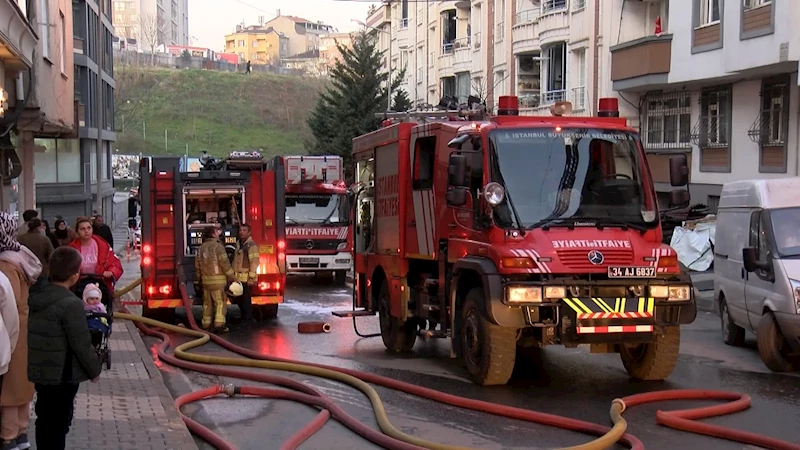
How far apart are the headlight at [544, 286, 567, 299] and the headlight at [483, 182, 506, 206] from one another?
1032mm

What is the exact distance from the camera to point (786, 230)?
11844 millimetres

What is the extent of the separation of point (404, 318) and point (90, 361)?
6.75m

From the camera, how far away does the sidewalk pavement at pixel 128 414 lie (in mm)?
7094

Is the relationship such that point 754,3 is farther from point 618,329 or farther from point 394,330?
point 618,329

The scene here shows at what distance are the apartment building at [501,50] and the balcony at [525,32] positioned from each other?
35mm

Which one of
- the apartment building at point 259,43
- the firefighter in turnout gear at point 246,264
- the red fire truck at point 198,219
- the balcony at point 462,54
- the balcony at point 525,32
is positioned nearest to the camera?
the firefighter in turnout gear at point 246,264

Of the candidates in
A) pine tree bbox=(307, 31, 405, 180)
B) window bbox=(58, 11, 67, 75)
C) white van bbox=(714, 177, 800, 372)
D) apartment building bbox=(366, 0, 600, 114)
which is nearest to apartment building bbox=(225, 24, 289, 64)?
apartment building bbox=(366, 0, 600, 114)

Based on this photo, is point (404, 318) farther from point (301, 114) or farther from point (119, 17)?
point (119, 17)

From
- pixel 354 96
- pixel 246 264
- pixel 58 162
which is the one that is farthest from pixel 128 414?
pixel 354 96

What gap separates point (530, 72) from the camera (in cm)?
3747

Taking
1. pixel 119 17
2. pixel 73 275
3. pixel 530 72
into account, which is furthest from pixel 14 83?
pixel 119 17

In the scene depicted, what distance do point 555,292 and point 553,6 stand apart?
87.2 feet

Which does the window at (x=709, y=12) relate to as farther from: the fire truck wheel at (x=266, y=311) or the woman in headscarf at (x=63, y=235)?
the woman in headscarf at (x=63, y=235)

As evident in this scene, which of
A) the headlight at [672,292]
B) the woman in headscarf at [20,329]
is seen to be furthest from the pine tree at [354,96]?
the woman in headscarf at [20,329]
